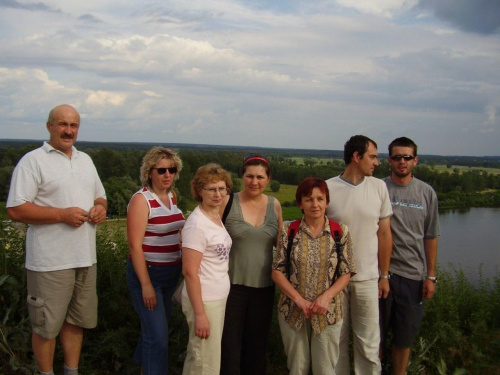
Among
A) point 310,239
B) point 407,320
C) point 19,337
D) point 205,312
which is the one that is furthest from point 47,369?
point 407,320

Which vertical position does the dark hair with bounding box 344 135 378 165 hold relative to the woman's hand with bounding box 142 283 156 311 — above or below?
above

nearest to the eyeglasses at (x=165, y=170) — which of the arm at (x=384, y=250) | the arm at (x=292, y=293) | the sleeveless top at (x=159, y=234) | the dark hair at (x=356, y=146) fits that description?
the sleeveless top at (x=159, y=234)

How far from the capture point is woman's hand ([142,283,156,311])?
2.82 m

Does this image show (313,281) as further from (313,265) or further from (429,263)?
(429,263)

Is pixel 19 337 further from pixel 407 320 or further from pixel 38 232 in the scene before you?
pixel 407 320

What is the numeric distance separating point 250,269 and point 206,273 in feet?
1.12

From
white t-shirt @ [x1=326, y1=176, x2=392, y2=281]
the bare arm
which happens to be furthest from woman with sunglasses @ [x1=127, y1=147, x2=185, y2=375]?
white t-shirt @ [x1=326, y1=176, x2=392, y2=281]

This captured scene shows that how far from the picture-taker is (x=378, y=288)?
3260mm

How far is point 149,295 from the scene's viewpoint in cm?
282

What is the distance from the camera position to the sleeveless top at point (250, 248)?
116 inches

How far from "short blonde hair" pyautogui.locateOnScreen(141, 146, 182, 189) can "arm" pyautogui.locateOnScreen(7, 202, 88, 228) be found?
1.44 ft

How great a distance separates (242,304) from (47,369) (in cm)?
132

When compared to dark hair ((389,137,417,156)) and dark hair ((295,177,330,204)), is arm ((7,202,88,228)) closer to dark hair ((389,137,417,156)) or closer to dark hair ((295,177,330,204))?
dark hair ((295,177,330,204))

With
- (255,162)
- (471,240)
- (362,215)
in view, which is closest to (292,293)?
(362,215)
